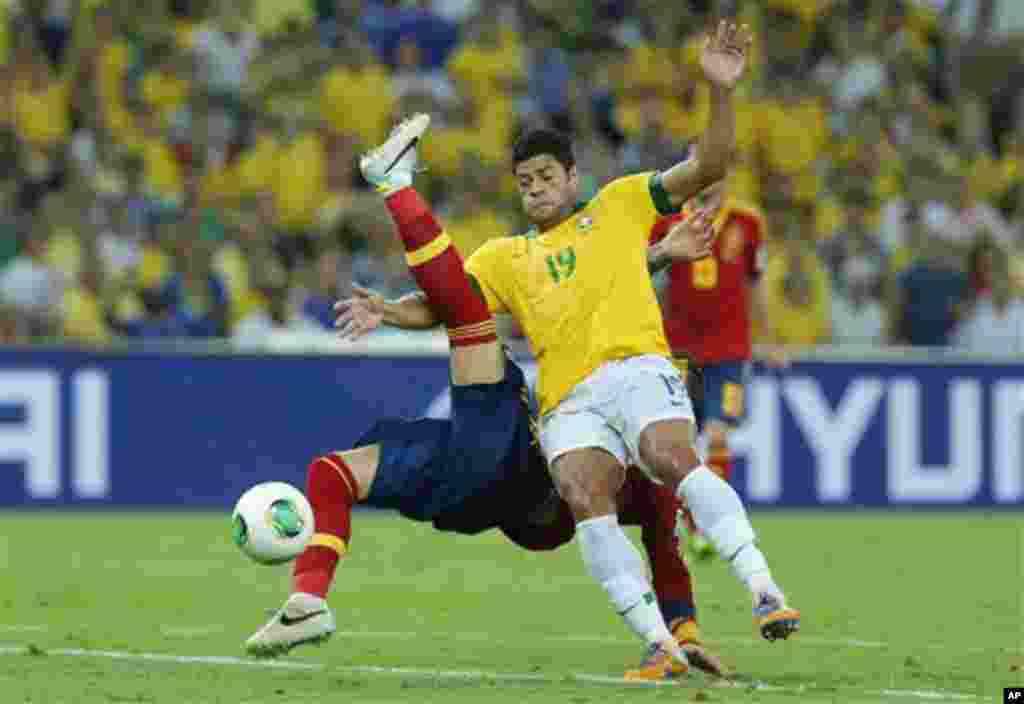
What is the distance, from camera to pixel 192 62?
70.8 ft

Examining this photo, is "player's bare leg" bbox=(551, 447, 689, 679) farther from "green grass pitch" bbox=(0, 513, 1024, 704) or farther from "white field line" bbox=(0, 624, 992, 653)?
"white field line" bbox=(0, 624, 992, 653)

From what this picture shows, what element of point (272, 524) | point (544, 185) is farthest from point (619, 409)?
point (272, 524)

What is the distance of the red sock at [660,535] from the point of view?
9.30m

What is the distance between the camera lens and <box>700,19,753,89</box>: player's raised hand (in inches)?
345

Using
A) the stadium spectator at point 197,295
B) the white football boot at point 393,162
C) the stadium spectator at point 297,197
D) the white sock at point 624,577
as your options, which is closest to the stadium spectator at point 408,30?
the stadium spectator at point 297,197

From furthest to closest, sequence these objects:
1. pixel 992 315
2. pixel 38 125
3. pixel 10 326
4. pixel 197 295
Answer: pixel 38 125 < pixel 992 315 < pixel 197 295 < pixel 10 326

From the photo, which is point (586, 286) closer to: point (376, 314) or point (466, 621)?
point (376, 314)

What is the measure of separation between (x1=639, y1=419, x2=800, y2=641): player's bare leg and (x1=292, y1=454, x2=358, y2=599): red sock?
1.09m

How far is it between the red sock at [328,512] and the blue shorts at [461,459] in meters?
0.12

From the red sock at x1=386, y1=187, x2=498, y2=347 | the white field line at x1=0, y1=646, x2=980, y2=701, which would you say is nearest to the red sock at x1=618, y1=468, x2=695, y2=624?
the white field line at x1=0, y1=646, x2=980, y2=701

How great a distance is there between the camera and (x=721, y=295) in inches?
611

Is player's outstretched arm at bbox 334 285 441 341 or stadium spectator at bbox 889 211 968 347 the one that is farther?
stadium spectator at bbox 889 211 968 347

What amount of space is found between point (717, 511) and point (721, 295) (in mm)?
6946

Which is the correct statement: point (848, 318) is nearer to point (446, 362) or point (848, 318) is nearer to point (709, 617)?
point (446, 362)
